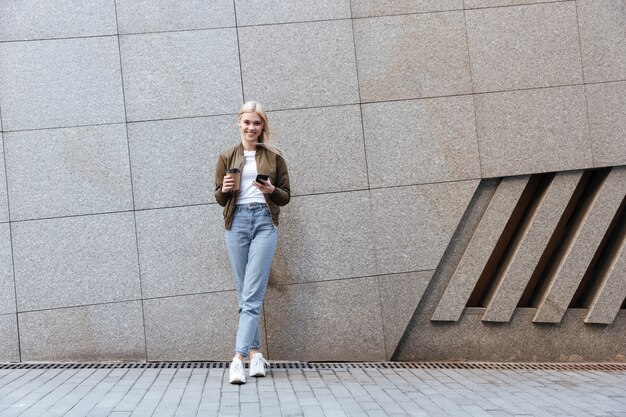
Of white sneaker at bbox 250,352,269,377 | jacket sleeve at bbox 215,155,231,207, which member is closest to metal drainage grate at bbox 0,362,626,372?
white sneaker at bbox 250,352,269,377

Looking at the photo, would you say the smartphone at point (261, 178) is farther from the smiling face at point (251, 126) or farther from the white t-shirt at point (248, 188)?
the smiling face at point (251, 126)

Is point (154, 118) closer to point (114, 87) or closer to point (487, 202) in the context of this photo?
point (114, 87)

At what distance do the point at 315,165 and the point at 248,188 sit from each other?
1.13 metres

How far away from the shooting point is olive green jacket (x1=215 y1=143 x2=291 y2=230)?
20.0 feet

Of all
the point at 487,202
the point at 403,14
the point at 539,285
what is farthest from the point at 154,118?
the point at 539,285

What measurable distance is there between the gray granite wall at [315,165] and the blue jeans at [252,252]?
0.81 metres

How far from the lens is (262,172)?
6113 mm

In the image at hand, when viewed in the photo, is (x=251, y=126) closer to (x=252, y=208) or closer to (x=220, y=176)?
(x=220, y=176)

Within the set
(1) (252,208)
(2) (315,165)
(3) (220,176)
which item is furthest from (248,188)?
(2) (315,165)

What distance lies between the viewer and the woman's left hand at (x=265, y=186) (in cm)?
589

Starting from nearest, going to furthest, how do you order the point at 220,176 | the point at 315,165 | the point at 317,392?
1. the point at 317,392
2. the point at 220,176
3. the point at 315,165

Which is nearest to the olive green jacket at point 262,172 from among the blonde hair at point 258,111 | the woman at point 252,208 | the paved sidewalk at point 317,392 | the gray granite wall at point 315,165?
the woman at point 252,208

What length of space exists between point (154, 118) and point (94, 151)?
2.05 feet

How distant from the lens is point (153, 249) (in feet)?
22.8
